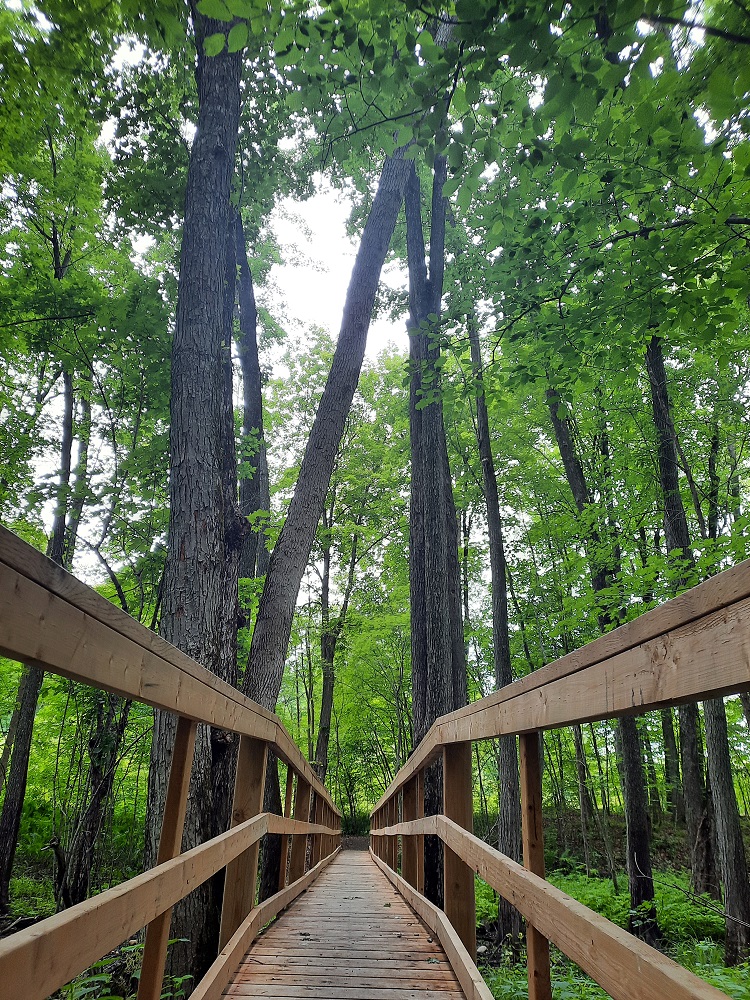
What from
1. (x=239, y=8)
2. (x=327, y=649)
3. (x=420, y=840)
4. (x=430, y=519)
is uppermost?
(x=239, y=8)

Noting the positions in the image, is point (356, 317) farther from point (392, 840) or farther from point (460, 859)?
point (392, 840)

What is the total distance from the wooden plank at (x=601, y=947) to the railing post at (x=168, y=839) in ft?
2.89

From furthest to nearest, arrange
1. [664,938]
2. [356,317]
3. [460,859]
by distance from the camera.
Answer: [664,938] < [356,317] < [460,859]

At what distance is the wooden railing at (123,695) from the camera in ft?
2.78

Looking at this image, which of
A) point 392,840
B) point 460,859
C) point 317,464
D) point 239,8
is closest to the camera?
point 239,8

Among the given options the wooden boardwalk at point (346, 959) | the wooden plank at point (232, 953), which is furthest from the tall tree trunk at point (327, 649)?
the wooden plank at point (232, 953)

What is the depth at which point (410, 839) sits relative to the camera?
16.4 ft

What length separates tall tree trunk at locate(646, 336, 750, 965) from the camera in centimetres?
676

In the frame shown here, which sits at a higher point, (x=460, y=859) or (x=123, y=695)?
(x=123, y=695)

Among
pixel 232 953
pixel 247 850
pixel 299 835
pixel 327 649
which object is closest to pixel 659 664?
pixel 232 953

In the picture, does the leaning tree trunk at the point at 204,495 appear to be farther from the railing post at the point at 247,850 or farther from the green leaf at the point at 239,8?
the green leaf at the point at 239,8

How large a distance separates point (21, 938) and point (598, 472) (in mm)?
11592

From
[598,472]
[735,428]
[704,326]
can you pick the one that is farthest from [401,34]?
[598,472]

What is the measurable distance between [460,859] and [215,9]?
361 cm
